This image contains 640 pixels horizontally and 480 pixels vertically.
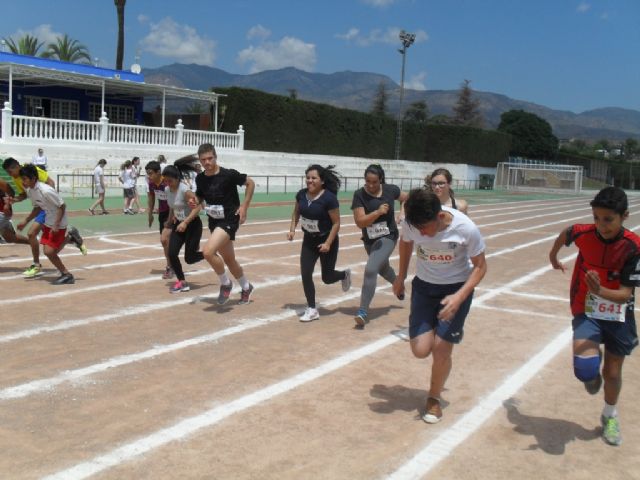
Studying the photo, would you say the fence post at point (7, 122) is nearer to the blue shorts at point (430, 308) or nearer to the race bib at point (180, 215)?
the race bib at point (180, 215)

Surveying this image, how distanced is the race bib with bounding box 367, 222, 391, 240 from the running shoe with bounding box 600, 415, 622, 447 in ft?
12.2

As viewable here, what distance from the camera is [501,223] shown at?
23.4 m

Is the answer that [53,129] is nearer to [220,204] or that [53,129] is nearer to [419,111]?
[220,204]

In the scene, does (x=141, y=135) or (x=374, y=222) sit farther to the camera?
(x=141, y=135)

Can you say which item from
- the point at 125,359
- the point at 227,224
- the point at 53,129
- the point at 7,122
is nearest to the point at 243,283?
the point at 227,224

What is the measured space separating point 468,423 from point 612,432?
0.95 m

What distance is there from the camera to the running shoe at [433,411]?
479 centimetres

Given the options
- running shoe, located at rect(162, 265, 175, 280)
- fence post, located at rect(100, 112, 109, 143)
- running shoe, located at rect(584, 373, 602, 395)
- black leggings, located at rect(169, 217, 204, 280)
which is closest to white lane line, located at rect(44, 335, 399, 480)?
running shoe, located at rect(584, 373, 602, 395)

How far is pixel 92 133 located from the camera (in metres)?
29.2

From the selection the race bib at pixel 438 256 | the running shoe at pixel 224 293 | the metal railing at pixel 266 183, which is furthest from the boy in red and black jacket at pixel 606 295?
the metal railing at pixel 266 183

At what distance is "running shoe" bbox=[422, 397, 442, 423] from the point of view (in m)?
4.79

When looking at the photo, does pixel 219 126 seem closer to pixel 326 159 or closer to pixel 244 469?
pixel 326 159

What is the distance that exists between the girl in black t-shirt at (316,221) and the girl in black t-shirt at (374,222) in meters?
0.29

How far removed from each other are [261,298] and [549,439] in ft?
16.5
